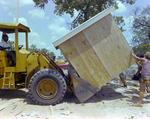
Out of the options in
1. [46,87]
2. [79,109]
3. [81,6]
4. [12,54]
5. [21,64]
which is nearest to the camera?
[79,109]

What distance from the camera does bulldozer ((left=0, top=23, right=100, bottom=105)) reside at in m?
4.42

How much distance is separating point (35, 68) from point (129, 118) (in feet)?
10.7

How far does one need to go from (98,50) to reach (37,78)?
211 centimetres

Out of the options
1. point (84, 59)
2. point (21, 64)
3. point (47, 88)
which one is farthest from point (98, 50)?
point (21, 64)

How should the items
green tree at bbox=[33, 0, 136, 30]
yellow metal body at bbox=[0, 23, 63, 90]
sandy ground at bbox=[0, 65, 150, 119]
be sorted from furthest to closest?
green tree at bbox=[33, 0, 136, 30], yellow metal body at bbox=[0, 23, 63, 90], sandy ground at bbox=[0, 65, 150, 119]

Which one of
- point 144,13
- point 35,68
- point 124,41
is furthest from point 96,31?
point 144,13

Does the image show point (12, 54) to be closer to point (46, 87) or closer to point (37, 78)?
point (37, 78)

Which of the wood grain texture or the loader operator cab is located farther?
the loader operator cab

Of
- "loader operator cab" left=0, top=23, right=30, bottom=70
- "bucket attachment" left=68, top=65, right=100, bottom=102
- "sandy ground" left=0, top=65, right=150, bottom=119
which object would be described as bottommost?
"sandy ground" left=0, top=65, right=150, bottom=119

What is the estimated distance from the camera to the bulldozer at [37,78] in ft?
14.5

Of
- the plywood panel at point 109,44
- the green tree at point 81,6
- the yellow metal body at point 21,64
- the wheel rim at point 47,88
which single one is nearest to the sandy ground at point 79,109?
the wheel rim at point 47,88

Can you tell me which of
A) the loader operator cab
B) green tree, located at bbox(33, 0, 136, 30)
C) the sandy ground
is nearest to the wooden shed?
the sandy ground

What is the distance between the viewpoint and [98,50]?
14.5ft

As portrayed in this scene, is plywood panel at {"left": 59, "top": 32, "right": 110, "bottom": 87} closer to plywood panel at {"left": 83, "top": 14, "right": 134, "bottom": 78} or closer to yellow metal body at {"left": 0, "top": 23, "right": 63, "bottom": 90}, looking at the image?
plywood panel at {"left": 83, "top": 14, "right": 134, "bottom": 78}
